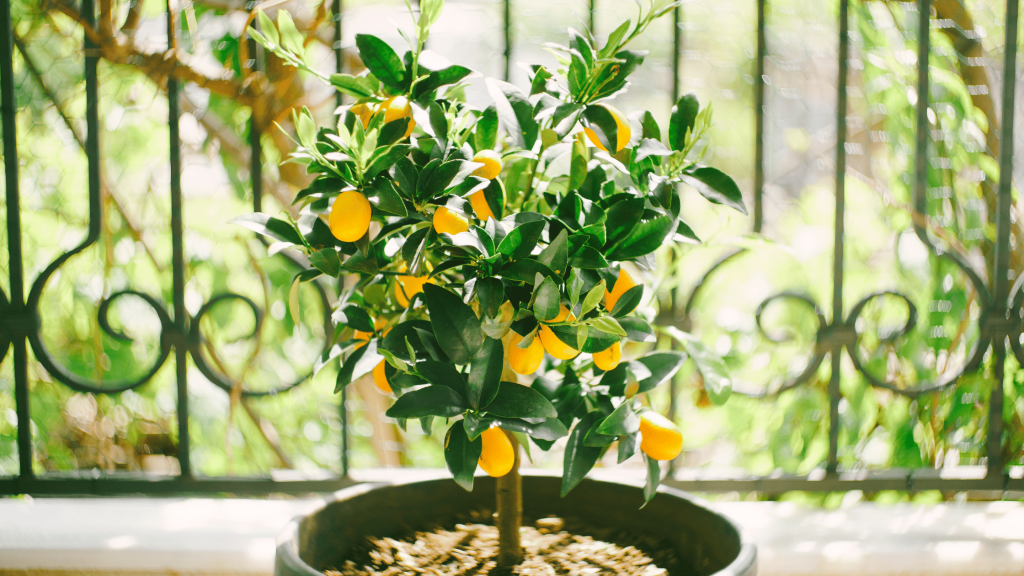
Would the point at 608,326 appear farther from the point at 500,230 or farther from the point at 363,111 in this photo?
the point at 363,111

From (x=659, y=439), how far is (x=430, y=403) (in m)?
0.20

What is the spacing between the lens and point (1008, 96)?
928 millimetres

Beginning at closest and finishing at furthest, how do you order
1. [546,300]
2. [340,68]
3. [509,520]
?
[546,300] → [509,520] → [340,68]

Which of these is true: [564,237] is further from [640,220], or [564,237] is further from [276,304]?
[276,304]

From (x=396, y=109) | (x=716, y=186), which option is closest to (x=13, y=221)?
(x=396, y=109)

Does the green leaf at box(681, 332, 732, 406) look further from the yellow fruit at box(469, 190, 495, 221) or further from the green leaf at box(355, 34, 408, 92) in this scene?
the green leaf at box(355, 34, 408, 92)

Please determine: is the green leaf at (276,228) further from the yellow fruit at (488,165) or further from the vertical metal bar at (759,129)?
the vertical metal bar at (759,129)

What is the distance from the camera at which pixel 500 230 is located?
0.45 metres

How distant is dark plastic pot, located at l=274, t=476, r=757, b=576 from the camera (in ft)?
2.04

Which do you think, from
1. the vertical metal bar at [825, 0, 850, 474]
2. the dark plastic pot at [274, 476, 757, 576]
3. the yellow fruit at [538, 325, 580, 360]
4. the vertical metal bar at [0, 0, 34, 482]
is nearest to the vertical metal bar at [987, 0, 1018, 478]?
the vertical metal bar at [825, 0, 850, 474]

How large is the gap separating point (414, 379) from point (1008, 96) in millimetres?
999

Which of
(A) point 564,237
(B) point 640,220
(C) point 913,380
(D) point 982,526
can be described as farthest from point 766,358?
(A) point 564,237

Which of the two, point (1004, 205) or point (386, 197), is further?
point (1004, 205)

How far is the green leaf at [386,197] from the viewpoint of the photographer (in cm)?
44
